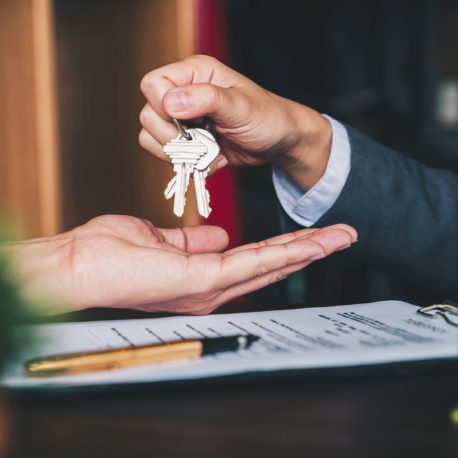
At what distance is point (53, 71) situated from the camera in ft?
5.54

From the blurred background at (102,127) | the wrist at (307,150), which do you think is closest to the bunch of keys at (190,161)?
the wrist at (307,150)

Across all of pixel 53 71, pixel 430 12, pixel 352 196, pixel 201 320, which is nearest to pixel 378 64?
pixel 430 12

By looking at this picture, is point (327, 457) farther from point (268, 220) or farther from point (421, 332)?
point (268, 220)

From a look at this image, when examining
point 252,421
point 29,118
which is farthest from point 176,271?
point 29,118

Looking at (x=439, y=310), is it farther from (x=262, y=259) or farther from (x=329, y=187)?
(x=329, y=187)

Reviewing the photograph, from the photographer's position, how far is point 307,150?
986mm

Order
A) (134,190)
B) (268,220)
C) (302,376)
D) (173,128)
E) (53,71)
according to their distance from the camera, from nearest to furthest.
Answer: (302,376), (173,128), (53,71), (268,220), (134,190)

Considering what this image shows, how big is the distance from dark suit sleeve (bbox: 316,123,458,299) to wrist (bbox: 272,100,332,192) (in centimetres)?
5

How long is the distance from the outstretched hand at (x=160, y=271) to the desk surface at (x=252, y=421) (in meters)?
0.22

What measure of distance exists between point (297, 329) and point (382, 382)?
0.42ft

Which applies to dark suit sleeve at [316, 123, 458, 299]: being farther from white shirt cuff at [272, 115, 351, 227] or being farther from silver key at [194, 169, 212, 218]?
silver key at [194, 169, 212, 218]

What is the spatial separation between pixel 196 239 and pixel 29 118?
109cm

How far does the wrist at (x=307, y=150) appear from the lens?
94cm

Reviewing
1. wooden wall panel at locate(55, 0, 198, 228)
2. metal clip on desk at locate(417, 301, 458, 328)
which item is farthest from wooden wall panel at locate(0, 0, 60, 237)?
metal clip on desk at locate(417, 301, 458, 328)
